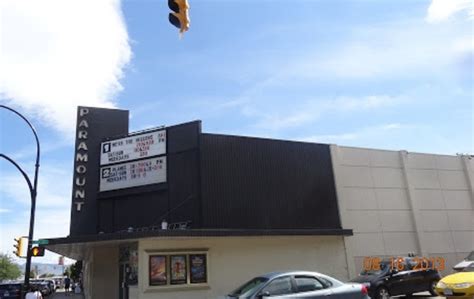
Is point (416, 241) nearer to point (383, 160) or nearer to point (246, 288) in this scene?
point (383, 160)

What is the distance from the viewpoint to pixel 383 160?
22969 mm

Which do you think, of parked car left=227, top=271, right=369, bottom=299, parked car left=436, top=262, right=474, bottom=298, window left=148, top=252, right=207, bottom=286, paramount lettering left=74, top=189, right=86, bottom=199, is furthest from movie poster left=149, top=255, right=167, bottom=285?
parked car left=436, top=262, right=474, bottom=298

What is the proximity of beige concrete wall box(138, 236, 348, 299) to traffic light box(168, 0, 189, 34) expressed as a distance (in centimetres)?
1010

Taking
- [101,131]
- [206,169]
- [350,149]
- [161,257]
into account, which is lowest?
[161,257]

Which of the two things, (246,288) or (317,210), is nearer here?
(246,288)

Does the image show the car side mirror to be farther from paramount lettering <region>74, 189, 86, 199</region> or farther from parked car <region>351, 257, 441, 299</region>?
paramount lettering <region>74, 189, 86, 199</region>

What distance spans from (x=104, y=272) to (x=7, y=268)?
236 feet

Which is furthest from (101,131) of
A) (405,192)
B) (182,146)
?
(405,192)

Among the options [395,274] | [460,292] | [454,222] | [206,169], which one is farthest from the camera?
[454,222]

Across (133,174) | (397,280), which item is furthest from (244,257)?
(133,174)

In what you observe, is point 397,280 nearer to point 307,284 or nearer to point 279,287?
point 307,284

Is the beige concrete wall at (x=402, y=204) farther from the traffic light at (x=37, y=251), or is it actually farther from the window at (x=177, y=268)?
the traffic light at (x=37, y=251)

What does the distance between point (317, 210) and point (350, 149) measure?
3917 millimetres

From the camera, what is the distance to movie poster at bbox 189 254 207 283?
1708 centimetres
